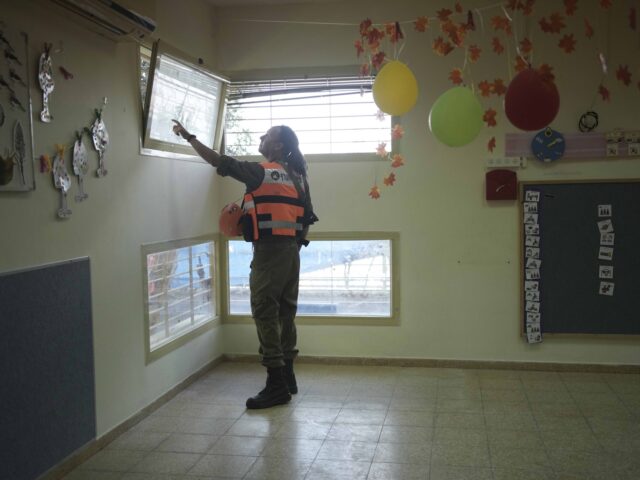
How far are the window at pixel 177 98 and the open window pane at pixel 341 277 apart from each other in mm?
1049

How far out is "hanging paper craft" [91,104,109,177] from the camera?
3379mm

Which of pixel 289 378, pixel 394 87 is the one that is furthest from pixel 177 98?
pixel 289 378

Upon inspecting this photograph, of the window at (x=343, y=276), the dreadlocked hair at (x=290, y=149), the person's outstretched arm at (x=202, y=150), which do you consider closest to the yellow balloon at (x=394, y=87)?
the dreadlocked hair at (x=290, y=149)

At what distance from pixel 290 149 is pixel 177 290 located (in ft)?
4.06

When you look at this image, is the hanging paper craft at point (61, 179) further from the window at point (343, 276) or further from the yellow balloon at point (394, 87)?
the window at point (343, 276)

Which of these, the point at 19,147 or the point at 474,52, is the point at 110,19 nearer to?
the point at 19,147

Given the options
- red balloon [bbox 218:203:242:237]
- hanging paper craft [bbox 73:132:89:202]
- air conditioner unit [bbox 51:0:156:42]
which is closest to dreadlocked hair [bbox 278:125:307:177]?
red balloon [bbox 218:203:242:237]

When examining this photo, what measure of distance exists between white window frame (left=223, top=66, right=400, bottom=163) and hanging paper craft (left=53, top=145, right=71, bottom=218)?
2185 millimetres

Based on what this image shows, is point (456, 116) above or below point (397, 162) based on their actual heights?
above

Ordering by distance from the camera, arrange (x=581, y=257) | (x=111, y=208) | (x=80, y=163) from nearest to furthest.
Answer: (x=80, y=163)
(x=111, y=208)
(x=581, y=257)

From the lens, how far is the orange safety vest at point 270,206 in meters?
4.07

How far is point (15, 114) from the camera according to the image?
2754mm

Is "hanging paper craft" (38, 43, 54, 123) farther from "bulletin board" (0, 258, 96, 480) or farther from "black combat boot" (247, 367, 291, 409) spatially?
"black combat boot" (247, 367, 291, 409)

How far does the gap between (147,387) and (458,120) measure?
2.40m
